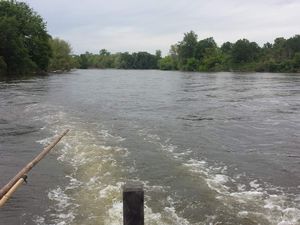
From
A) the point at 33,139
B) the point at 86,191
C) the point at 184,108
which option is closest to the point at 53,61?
the point at 184,108

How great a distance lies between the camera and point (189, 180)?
10039 mm

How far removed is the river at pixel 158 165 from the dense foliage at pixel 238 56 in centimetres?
9322

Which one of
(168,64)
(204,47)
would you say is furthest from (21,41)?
(168,64)

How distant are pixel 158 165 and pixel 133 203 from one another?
6.74 m

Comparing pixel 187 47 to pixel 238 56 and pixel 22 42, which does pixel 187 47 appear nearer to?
pixel 238 56

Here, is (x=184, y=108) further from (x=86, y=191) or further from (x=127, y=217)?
(x=127, y=217)

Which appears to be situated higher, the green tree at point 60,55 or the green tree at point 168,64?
the green tree at point 60,55

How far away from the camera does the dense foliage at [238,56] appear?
113625 mm

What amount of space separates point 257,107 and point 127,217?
21200 mm

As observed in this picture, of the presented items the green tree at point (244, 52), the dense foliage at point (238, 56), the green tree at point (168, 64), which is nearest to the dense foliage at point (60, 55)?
the dense foliage at point (238, 56)

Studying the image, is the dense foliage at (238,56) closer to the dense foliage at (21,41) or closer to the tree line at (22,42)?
the tree line at (22,42)

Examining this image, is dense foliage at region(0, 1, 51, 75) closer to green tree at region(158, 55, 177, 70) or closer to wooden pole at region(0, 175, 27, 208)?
wooden pole at region(0, 175, 27, 208)

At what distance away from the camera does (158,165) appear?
11.3 metres

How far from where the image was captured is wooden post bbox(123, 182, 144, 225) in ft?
14.8
